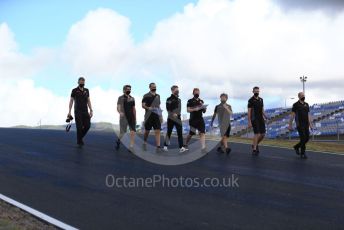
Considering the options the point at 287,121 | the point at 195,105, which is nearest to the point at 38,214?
the point at 195,105

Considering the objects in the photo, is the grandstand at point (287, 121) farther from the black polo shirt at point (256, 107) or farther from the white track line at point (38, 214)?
the white track line at point (38, 214)

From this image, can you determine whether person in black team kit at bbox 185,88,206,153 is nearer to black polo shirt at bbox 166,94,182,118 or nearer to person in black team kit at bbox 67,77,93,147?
black polo shirt at bbox 166,94,182,118

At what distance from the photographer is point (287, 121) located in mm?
41125

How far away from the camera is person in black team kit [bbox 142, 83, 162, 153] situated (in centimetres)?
1397

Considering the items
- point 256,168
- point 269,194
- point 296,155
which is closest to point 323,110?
point 296,155

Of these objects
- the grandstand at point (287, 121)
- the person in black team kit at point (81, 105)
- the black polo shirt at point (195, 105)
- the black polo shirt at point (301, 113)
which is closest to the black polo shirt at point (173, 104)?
the black polo shirt at point (195, 105)

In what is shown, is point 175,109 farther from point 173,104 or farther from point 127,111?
point 127,111

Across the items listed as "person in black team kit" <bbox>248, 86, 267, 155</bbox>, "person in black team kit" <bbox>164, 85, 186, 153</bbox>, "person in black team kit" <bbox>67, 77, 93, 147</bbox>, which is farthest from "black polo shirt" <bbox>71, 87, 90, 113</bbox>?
"person in black team kit" <bbox>248, 86, 267, 155</bbox>

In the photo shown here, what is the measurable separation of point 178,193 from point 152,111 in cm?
594

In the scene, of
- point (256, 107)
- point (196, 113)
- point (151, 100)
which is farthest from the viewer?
point (256, 107)

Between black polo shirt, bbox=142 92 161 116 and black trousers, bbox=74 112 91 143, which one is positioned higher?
black polo shirt, bbox=142 92 161 116

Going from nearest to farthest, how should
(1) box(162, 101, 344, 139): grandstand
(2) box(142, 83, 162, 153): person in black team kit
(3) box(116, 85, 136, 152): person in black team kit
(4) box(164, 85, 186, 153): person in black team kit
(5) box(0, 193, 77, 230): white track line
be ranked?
(5) box(0, 193, 77, 230): white track line, (2) box(142, 83, 162, 153): person in black team kit, (4) box(164, 85, 186, 153): person in black team kit, (3) box(116, 85, 136, 152): person in black team kit, (1) box(162, 101, 344, 139): grandstand

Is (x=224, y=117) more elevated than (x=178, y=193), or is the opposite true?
(x=224, y=117)

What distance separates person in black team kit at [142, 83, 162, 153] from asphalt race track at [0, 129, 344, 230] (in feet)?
4.91
